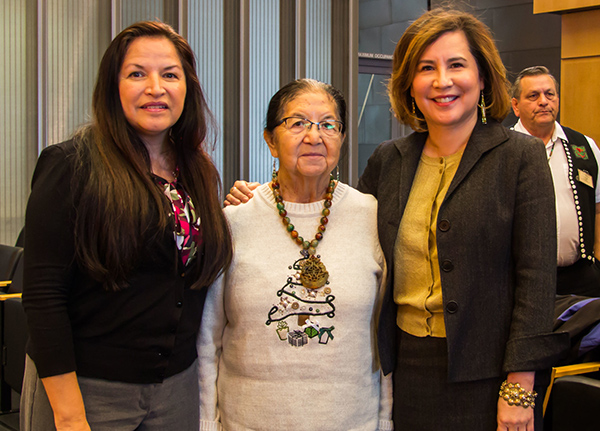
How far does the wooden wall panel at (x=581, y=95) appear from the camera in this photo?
205 inches

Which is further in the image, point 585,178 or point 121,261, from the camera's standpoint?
point 585,178

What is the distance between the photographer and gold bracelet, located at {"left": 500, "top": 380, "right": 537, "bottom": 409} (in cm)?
164

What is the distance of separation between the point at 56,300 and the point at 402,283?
965 mm

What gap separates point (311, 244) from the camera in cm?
194

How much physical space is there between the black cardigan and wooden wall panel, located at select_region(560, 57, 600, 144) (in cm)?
453

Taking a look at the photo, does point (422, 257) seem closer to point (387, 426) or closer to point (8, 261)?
point (387, 426)

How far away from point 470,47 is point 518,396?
3.25 feet

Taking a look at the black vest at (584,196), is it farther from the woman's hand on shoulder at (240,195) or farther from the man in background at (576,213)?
the woman's hand on shoulder at (240,195)

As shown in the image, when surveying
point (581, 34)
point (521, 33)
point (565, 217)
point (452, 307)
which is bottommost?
point (452, 307)

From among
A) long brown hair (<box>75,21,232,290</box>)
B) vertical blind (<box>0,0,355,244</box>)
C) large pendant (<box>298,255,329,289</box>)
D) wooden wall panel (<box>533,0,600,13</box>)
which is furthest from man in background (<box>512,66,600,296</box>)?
vertical blind (<box>0,0,355,244</box>)

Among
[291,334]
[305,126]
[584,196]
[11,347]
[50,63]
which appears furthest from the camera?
[50,63]

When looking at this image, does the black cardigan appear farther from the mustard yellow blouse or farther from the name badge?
the name badge

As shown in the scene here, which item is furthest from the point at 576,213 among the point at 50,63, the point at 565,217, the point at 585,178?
the point at 50,63

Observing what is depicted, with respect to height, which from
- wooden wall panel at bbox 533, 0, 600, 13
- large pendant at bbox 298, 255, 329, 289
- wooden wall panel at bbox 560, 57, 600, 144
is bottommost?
large pendant at bbox 298, 255, 329, 289
